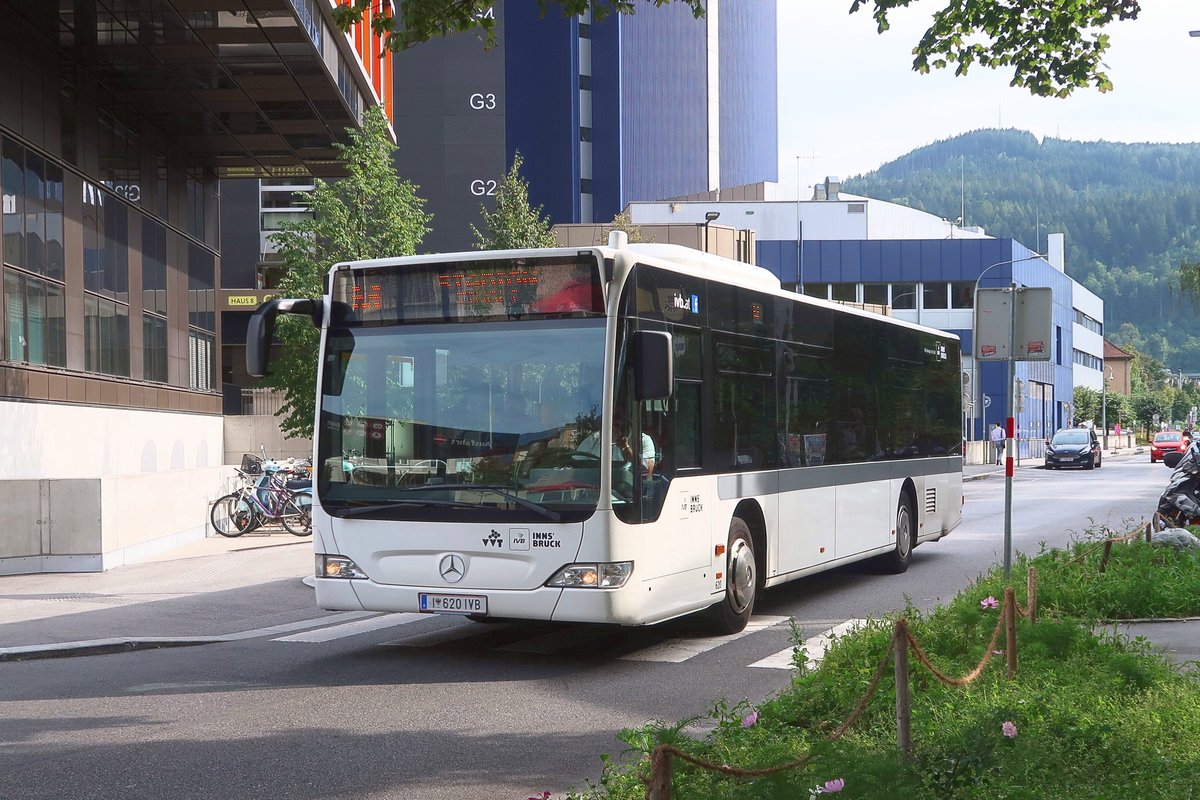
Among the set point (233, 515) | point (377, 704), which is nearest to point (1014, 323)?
point (377, 704)

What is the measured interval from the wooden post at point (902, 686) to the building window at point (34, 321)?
1681 cm

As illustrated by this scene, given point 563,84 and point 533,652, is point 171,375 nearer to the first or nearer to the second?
point 533,652

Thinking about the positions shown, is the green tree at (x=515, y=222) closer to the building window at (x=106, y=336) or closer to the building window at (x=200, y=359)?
the building window at (x=200, y=359)

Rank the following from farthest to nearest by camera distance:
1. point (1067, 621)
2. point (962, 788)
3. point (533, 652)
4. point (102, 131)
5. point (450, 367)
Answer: point (102, 131) → point (533, 652) → point (450, 367) → point (1067, 621) → point (962, 788)

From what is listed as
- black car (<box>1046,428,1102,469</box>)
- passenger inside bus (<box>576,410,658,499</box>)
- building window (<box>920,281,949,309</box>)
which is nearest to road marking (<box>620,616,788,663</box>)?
passenger inside bus (<box>576,410,658,499</box>)

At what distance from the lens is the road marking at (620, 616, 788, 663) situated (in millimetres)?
10016

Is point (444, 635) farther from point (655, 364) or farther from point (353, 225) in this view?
point (353, 225)

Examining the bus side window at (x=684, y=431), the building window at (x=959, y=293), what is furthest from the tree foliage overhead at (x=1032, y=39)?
the building window at (x=959, y=293)

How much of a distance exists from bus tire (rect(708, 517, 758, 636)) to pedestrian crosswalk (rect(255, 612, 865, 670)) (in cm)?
12

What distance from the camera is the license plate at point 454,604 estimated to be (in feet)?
30.8

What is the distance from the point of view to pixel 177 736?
7324 mm

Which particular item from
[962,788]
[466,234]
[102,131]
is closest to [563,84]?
[466,234]

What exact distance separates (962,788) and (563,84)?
250 ft

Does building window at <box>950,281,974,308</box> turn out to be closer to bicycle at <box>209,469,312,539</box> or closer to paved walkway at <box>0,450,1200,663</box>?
bicycle at <box>209,469,312,539</box>
